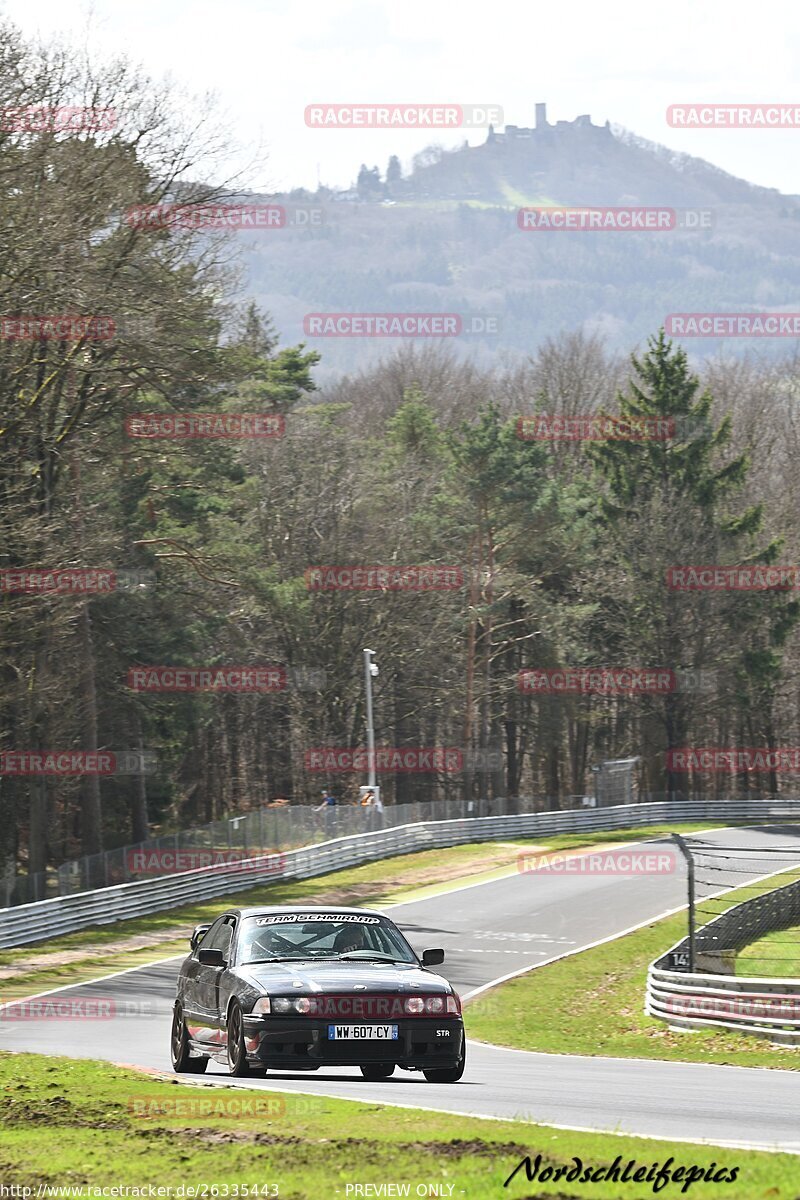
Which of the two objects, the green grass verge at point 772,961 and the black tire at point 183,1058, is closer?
the black tire at point 183,1058

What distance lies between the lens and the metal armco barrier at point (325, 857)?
3550 cm

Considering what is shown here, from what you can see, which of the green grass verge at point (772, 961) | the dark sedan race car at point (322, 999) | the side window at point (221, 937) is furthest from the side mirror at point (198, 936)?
the green grass verge at point (772, 961)

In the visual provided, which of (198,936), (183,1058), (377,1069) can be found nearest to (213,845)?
(198,936)

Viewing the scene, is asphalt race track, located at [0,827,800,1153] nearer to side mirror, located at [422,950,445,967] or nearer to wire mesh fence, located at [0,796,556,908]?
side mirror, located at [422,950,445,967]

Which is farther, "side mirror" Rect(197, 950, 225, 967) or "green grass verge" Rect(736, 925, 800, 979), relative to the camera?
"green grass verge" Rect(736, 925, 800, 979)

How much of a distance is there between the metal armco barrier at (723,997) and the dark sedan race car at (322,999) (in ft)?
27.1

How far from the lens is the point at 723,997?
2180cm

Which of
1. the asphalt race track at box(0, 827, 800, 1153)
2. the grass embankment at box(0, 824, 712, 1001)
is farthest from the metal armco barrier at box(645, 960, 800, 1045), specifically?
the grass embankment at box(0, 824, 712, 1001)

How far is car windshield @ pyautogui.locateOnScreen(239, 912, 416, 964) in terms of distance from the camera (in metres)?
13.2

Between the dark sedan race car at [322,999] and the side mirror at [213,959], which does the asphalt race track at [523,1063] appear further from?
the side mirror at [213,959]

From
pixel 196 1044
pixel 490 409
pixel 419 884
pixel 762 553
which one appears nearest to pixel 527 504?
pixel 490 409

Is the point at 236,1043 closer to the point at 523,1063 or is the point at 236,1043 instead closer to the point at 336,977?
the point at 336,977

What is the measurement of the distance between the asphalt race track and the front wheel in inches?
5.1

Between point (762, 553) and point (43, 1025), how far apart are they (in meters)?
55.5
